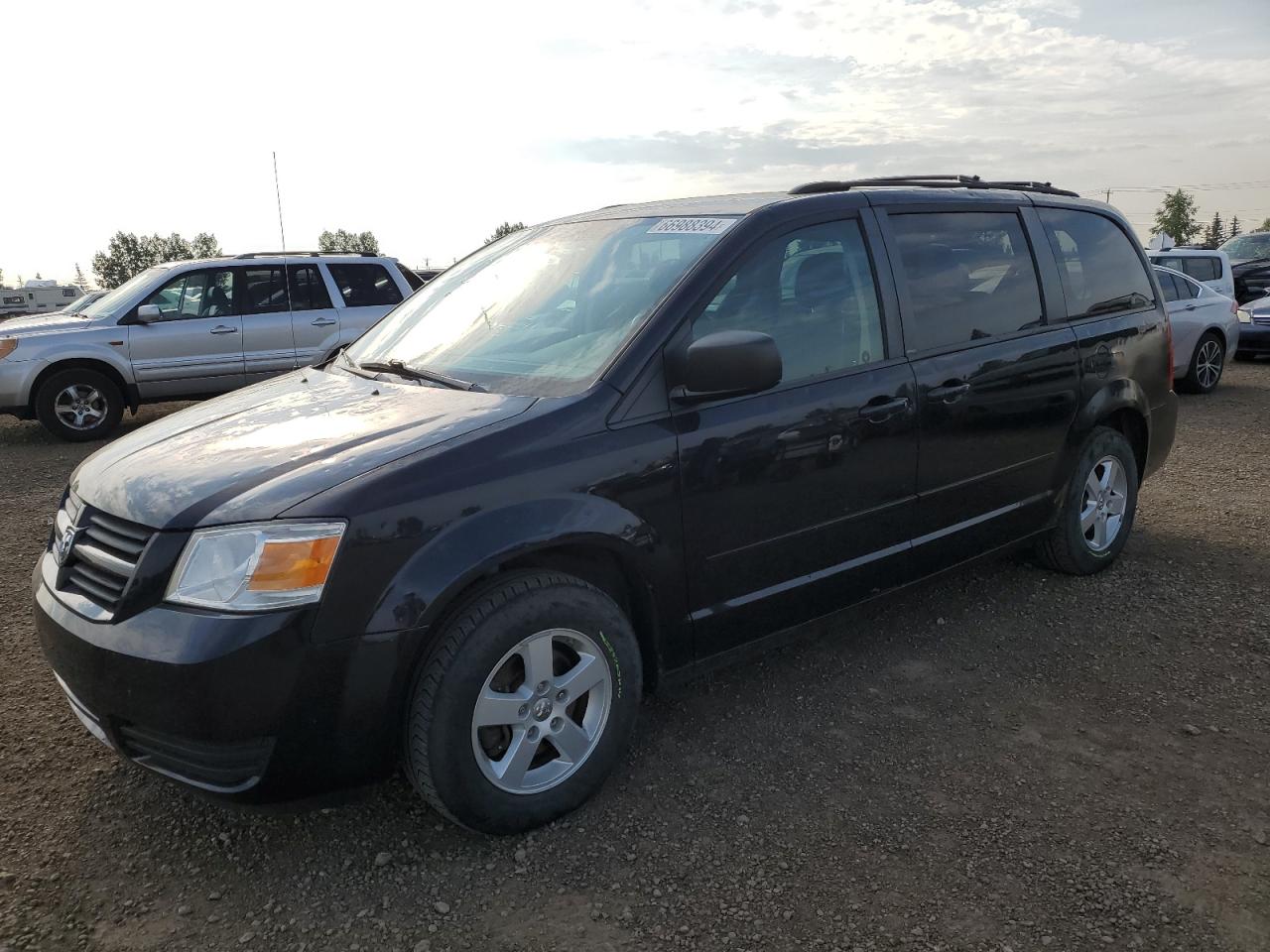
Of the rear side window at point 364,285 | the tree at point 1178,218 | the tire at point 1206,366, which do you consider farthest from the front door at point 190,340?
the tree at point 1178,218

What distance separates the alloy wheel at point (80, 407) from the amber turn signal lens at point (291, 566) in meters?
8.19

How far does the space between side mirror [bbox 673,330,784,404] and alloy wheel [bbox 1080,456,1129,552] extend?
243 cm

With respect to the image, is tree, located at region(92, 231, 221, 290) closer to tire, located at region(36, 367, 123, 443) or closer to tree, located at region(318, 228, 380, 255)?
tree, located at region(318, 228, 380, 255)

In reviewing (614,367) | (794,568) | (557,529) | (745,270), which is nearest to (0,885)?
(557,529)

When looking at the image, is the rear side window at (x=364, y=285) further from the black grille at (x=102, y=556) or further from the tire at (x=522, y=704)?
the tire at (x=522, y=704)

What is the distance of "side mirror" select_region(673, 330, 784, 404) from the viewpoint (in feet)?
8.99

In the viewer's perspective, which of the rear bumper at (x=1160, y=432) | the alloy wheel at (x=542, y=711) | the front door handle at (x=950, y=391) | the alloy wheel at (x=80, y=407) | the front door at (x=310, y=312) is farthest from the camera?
the front door at (x=310, y=312)

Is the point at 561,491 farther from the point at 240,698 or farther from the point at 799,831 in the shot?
the point at 799,831

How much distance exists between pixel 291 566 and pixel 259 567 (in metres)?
0.08

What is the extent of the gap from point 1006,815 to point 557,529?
1570 mm

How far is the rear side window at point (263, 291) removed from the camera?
9.63 meters

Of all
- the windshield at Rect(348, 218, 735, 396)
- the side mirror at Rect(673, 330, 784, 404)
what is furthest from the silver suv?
the side mirror at Rect(673, 330, 784, 404)

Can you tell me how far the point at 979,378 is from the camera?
12.3 ft

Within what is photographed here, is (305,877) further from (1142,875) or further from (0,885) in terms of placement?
(1142,875)
